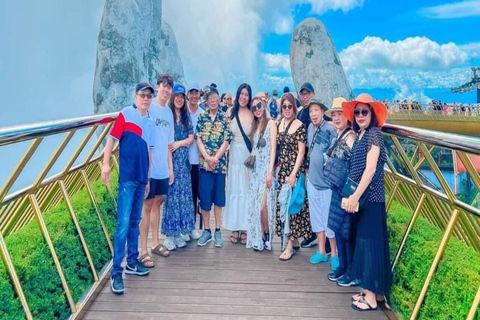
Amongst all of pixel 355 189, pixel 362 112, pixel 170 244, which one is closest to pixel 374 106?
pixel 362 112

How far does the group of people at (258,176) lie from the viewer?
277cm

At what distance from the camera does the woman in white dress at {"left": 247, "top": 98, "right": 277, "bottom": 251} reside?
3.90m

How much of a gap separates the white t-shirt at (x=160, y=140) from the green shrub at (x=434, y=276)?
197 centimetres

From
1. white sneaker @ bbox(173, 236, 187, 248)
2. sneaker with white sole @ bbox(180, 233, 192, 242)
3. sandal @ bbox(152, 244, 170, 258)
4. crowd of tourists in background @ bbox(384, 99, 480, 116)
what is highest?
sandal @ bbox(152, 244, 170, 258)

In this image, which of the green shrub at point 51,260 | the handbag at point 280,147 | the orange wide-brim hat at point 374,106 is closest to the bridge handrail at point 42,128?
the green shrub at point 51,260

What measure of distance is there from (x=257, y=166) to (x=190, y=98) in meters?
1.02

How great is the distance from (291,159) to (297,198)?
1.20ft

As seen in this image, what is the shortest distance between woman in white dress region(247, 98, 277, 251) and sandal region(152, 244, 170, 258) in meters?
0.83

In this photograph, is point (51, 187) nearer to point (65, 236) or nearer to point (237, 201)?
point (65, 236)

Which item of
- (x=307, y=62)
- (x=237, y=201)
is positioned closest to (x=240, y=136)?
(x=237, y=201)

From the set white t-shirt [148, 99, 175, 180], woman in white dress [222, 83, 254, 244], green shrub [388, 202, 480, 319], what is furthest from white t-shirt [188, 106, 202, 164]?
green shrub [388, 202, 480, 319]

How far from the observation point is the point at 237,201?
4195mm

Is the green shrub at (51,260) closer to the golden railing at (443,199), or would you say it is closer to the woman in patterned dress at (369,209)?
the woman in patterned dress at (369,209)

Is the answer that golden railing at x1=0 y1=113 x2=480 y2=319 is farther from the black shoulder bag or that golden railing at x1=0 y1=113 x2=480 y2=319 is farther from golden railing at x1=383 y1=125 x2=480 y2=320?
the black shoulder bag
